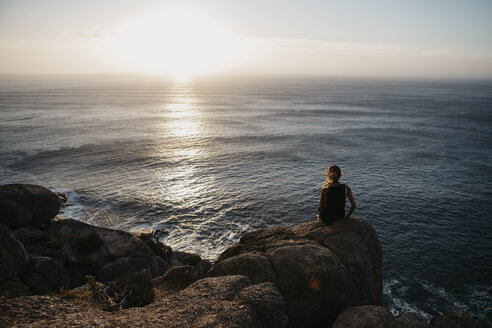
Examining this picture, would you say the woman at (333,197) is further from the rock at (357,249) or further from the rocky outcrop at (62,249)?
the rocky outcrop at (62,249)

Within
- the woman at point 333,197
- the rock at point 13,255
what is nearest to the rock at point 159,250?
the rock at point 13,255

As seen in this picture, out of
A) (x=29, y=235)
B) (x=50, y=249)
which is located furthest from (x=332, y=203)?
(x=29, y=235)

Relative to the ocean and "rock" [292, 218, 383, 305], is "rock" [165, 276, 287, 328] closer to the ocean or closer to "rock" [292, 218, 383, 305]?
"rock" [292, 218, 383, 305]

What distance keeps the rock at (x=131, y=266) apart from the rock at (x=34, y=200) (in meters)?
10.6

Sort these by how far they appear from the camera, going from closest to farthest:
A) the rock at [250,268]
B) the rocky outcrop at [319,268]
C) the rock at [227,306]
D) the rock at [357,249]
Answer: the rock at [227,306] < the rocky outcrop at [319,268] < the rock at [250,268] < the rock at [357,249]

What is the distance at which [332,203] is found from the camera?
13375mm

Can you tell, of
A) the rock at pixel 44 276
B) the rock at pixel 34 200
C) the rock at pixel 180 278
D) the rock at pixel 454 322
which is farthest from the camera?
the rock at pixel 34 200

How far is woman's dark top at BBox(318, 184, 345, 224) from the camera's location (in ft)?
41.7

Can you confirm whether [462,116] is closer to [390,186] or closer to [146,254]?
[390,186]

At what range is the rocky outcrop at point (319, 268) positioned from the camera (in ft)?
36.8

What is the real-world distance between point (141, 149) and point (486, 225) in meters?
70.7

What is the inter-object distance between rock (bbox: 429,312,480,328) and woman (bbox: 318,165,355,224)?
4843 mm

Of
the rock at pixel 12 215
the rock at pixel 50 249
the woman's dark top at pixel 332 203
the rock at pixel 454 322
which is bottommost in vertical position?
the rock at pixel 50 249

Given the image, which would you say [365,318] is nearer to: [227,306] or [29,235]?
[227,306]
